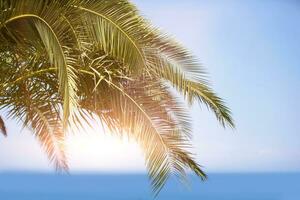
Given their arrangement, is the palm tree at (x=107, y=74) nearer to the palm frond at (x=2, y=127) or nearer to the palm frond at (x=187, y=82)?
the palm frond at (x=187, y=82)

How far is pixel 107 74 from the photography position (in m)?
5.94

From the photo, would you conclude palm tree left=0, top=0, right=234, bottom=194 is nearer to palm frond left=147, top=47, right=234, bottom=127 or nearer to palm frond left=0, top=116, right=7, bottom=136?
palm frond left=147, top=47, right=234, bottom=127

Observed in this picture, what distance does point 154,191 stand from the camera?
5184 mm

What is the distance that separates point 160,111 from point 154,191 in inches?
34.6

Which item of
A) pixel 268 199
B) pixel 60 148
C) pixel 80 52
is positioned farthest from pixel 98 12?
pixel 268 199

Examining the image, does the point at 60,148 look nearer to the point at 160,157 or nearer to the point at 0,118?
the point at 0,118

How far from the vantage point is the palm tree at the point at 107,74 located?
16.2 ft

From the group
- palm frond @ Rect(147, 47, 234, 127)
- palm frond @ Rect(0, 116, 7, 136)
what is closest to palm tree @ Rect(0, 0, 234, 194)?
palm frond @ Rect(147, 47, 234, 127)

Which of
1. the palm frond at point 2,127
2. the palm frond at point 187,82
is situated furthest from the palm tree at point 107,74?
the palm frond at point 2,127

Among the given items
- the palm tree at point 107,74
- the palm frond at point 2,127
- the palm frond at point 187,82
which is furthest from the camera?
the palm frond at point 2,127

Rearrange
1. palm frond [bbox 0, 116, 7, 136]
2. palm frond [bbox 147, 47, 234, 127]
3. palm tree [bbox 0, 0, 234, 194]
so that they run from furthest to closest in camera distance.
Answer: palm frond [bbox 0, 116, 7, 136] < palm frond [bbox 147, 47, 234, 127] < palm tree [bbox 0, 0, 234, 194]

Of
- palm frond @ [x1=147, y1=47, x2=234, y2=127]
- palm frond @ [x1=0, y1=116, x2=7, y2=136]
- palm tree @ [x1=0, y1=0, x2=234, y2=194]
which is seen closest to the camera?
palm tree @ [x1=0, y1=0, x2=234, y2=194]

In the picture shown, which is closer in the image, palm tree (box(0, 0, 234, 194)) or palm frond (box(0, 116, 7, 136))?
palm tree (box(0, 0, 234, 194))

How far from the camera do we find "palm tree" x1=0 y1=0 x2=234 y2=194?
195 inches
